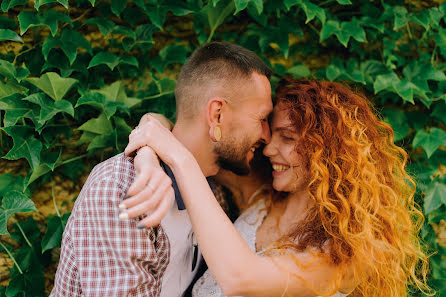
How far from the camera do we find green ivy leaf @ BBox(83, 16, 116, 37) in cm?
179

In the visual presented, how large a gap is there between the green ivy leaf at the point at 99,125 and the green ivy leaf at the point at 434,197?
63.2 inches

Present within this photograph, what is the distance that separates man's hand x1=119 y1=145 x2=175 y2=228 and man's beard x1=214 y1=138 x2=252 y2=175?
0.57m

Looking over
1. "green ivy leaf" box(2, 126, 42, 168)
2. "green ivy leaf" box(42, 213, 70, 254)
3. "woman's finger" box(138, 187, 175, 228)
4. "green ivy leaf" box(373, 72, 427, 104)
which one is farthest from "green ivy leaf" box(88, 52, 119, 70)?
"green ivy leaf" box(373, 72, 427, 104)

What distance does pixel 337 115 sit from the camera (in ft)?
5.40

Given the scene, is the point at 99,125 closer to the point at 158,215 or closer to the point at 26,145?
the point at 26,145

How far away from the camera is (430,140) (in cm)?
196

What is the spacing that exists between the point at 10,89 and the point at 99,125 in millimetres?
412

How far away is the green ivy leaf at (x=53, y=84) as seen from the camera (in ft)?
5.33

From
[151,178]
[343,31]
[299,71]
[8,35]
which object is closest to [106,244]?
[151,178]

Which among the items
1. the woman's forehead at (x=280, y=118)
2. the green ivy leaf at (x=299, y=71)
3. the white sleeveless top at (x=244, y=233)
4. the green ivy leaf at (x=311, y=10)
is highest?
the green ivy leaf at (x=311, y=10)

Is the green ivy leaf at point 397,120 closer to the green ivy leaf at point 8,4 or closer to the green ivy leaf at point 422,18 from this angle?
the green ivy leaf at point 422,18

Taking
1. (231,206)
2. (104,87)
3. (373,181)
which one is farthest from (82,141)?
(373,181)

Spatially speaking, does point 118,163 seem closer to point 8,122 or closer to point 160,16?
point 8,122

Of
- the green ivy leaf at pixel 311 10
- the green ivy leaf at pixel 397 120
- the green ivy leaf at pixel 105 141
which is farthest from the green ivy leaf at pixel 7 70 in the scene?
the green ivy leaf at pixel 397 120
